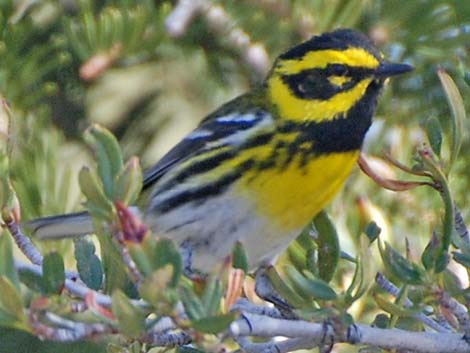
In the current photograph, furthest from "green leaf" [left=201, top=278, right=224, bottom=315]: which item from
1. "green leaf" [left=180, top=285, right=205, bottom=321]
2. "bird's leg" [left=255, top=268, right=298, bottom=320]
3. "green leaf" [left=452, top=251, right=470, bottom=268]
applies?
"bird's leg" [left=255, top=268, right=298, bottom=320]

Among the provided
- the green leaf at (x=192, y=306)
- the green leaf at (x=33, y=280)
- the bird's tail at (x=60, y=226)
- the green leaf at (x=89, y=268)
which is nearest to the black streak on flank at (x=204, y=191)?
the bird's tail at (x=60, y=226)

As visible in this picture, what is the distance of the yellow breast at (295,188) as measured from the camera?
195 cm

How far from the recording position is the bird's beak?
1.86 metres

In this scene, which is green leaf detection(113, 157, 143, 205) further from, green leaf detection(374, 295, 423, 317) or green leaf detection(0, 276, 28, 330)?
green leaf detection(374, 295, 423, 317)

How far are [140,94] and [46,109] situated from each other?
27cm

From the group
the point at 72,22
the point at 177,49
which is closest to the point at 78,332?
the point at 72,22

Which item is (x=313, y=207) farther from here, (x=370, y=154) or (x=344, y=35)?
(x=344, y=35)

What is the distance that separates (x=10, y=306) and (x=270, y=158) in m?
1.12

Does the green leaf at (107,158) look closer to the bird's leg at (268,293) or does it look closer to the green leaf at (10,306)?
the green leaf at (10,306)

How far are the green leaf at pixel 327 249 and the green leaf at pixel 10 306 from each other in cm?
50

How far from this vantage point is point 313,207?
1946 millimetres

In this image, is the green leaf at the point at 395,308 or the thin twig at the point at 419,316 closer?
the green leaf at the point at 395,308

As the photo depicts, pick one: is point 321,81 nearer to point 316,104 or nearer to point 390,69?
point 316,104

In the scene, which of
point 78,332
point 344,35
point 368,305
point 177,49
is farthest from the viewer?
point 177,49
